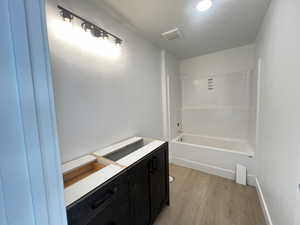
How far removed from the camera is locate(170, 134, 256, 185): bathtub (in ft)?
7.30

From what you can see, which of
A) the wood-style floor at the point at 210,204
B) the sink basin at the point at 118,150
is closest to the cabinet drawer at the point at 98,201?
the sink basin at the point at 118,150

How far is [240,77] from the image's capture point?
2859mm

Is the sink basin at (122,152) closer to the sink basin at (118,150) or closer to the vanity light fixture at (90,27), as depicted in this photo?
the sink basin at (118,150)

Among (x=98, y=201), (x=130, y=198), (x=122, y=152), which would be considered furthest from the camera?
(x=122, y=152)


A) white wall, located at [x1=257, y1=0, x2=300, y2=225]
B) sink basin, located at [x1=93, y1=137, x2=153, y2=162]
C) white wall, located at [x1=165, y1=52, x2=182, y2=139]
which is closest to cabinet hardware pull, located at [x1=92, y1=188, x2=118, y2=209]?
sink basin, located at [x1=93, y1=137, x2=153, y2=162]

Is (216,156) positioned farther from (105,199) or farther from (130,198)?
(105,199)

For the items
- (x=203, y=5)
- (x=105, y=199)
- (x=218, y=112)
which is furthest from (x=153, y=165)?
(x=218, y=112)

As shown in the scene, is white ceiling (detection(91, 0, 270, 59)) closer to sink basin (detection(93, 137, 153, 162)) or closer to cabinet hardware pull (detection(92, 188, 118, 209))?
sink basin (detection(93, 137, 153, 162))

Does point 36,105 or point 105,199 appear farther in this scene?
point 105,199

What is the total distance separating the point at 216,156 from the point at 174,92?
1.70m

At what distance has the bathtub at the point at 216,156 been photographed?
2.23m

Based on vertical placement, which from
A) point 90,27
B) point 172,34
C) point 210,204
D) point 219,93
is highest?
point 172,34

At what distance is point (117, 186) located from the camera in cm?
104

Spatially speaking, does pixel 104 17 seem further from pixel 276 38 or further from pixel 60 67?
pixel 276 38
